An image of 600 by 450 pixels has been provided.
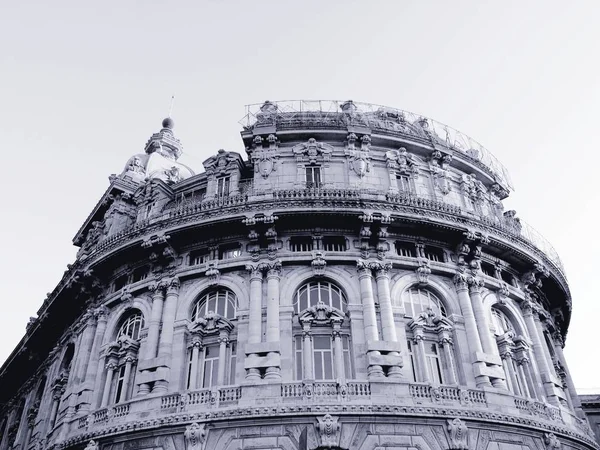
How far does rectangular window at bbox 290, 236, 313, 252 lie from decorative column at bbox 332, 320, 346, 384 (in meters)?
4.33

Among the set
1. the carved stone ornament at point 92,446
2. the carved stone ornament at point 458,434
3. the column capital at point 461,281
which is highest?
the column capital at point 461,281

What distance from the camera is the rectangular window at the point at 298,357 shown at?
24078mm

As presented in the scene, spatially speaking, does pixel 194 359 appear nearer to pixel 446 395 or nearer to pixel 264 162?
pixel 446 395

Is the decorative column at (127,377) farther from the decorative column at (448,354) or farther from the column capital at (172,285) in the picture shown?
the decorative column at (448,354)

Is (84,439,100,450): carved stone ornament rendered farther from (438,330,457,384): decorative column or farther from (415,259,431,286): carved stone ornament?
(415,259,431,286): carved stone ornament

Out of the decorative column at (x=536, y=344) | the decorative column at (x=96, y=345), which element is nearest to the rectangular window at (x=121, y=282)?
the decorative column at (x=96, y=345)

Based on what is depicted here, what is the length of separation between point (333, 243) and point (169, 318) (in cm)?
867

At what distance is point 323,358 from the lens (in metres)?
24.6

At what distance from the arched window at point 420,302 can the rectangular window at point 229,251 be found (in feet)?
27.7

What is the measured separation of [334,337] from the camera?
25.0 meters

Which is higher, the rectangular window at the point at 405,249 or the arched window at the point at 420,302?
the rectangular window at the point at 405,249

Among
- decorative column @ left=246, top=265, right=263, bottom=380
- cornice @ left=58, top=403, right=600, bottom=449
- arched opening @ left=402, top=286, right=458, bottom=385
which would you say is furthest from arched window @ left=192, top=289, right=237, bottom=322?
arched opening @ left=402, top=286, right=458, bottom=385

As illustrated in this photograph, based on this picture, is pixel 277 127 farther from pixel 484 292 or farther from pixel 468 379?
pixel 468 379

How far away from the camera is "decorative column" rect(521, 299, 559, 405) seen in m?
27.5
